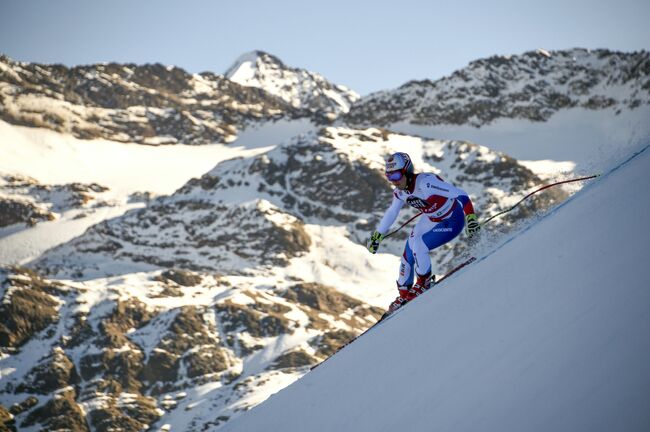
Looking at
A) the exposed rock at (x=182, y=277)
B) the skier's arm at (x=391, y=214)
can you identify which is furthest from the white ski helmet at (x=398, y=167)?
the exposed rock at (x=182, y=277)

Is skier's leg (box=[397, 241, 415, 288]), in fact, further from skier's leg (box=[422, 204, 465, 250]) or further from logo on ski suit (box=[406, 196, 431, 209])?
logo on ski suit (box=[406, 196, 431, 209])

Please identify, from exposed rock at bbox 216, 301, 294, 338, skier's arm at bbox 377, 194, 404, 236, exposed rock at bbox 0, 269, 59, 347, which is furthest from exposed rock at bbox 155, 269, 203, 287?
skier's arm at bbox 377, 194, 404, 236

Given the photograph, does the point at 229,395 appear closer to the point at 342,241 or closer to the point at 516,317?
the point at 342,241

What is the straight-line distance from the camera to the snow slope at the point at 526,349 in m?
4.89

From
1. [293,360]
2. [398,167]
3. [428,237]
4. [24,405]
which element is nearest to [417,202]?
[428,237]

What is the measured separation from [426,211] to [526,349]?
24.7ft

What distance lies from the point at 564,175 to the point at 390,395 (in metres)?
12.0

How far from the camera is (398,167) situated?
12.8 metres

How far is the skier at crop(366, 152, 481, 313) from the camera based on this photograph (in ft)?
42.2

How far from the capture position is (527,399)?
17.2 feet

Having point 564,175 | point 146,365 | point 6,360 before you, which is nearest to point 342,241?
point 146,365

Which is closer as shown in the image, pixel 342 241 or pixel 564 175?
pixel 564 175

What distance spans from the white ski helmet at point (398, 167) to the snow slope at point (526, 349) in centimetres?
351

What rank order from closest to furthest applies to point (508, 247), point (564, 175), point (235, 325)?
point (508, 247), point (564, 175), point (235, 325)
